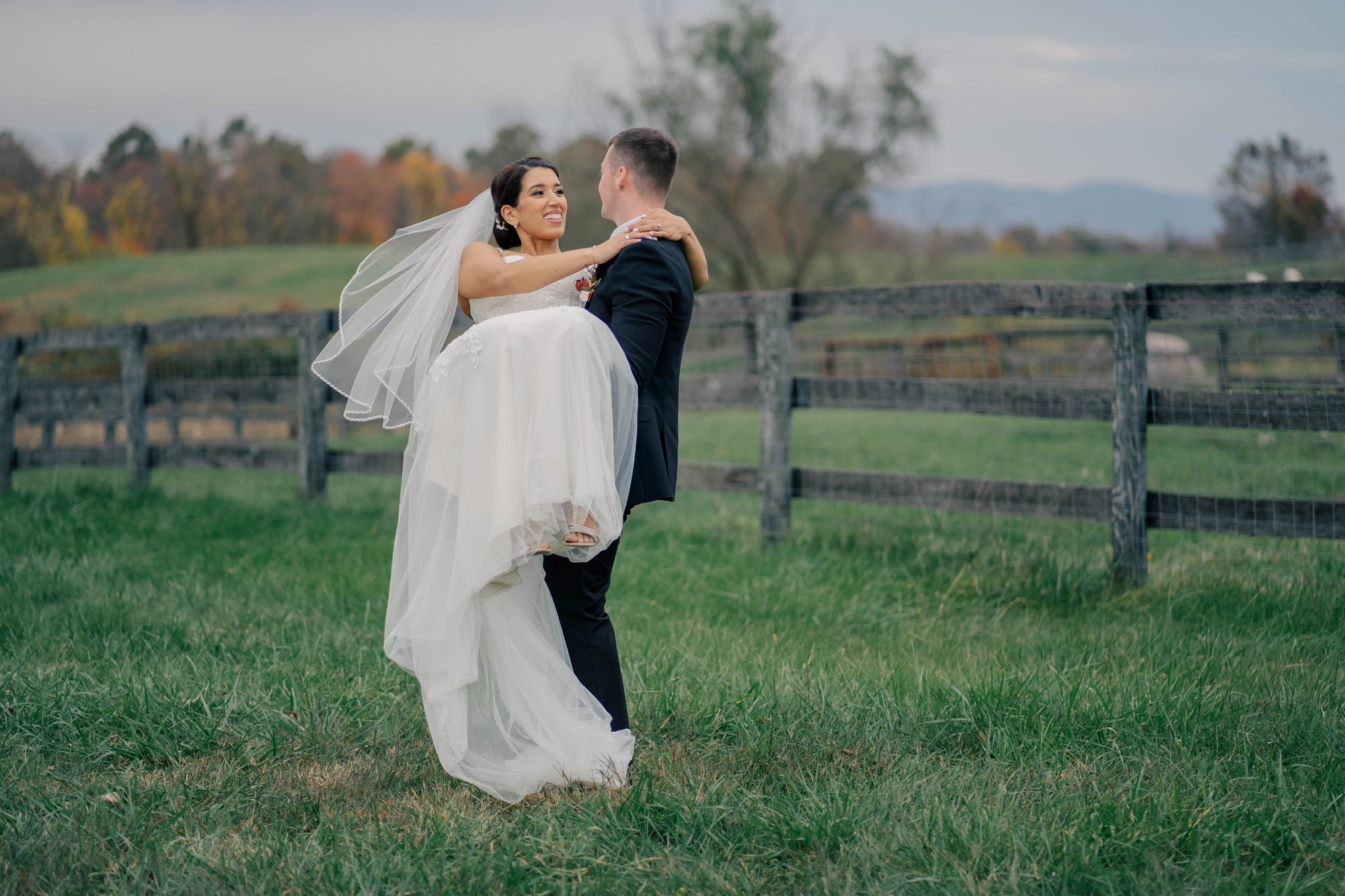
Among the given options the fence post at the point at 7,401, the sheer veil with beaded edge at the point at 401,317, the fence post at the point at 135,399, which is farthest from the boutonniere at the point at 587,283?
the fence post at the point at 7,401

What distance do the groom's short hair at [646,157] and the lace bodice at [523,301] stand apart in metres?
0.37

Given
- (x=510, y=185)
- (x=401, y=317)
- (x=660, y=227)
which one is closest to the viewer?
(x=660, y=227)

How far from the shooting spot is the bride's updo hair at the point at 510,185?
333cm

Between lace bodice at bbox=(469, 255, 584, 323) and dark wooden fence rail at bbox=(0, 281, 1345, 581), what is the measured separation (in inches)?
118

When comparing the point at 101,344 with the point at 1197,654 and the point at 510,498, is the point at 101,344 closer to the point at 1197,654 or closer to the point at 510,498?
the point at 510,498

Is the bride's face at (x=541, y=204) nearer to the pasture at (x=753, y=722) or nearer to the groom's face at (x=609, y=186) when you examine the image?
the groom's face at (x=609, y=186)

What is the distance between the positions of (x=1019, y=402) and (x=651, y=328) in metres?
3.23

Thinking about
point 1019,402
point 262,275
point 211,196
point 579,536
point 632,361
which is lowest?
point 579,536

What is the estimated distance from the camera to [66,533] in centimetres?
722

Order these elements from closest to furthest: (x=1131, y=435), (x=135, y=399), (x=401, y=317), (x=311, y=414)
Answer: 1. (x=401, y=317)
2. (x=1131, y=435)
3. (x=311, y=414)
4. (x=135, y=399)

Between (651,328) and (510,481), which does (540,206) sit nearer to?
A: (651,328)

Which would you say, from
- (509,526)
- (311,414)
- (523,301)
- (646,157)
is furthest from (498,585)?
(311,414)

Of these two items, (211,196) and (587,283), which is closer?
(587,283)

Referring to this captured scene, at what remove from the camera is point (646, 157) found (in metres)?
3.23
